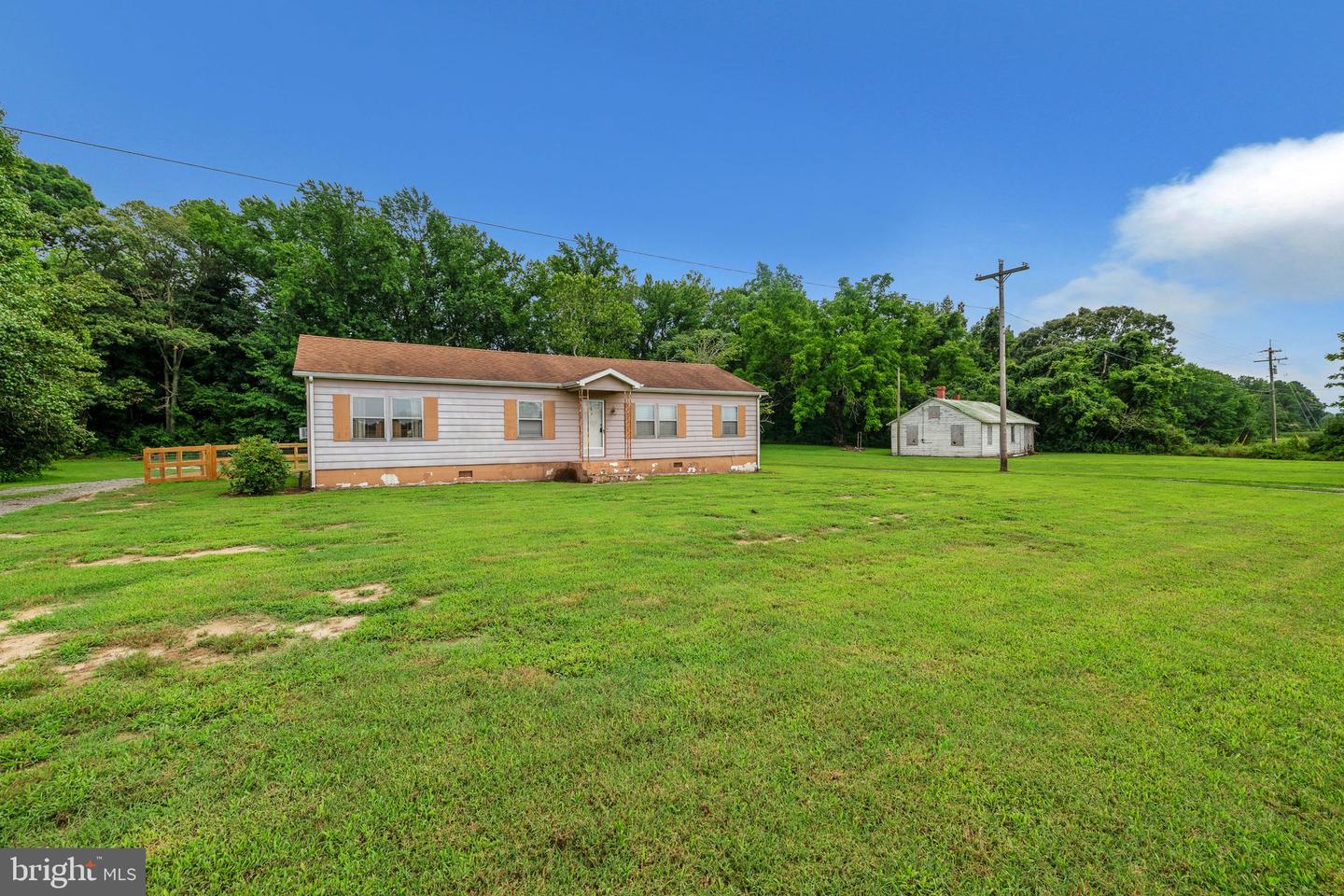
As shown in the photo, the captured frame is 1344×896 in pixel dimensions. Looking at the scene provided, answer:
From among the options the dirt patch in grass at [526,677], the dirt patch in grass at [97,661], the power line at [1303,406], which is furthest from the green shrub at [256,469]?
the power line at [1303,406]

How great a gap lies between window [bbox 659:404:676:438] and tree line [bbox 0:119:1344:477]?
15.9 metres

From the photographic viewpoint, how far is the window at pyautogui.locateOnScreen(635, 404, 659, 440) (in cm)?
1695

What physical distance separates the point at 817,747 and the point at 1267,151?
33348mm

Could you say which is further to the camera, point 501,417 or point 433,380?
point 501,417

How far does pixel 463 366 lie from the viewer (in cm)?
1493

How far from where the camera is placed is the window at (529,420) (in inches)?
600

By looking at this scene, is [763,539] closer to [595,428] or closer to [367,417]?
[595,428]

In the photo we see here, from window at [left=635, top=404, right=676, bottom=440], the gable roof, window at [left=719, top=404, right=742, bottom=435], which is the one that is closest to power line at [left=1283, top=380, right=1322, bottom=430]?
the gable roof

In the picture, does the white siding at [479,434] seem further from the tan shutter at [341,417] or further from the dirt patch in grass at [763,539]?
the dirt patch in grass at [763,539]

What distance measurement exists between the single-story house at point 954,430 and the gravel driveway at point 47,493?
34.3m

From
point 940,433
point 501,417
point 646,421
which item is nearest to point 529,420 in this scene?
point 501,417

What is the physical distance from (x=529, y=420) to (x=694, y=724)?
1375 centimetres

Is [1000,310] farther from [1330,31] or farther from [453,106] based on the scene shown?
[453,106]

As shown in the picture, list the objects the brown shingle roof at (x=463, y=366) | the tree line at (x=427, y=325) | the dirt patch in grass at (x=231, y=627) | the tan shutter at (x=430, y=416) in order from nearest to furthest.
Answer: the dirt patch in grass at (x=231, y=627)
the brown shingle roof at (x=463, y=366)
the tan shutter at (x=430, y=416)
the tree line at (x=427, y=325)
